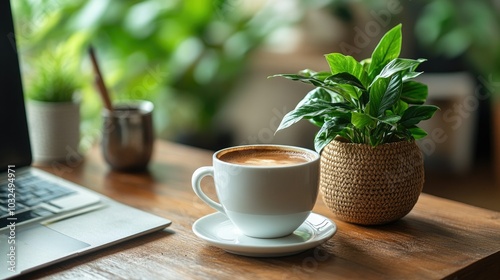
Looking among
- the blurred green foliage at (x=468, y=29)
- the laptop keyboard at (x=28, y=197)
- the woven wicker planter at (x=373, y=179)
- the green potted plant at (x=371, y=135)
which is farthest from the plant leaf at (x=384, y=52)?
the blurred green foliage at (x=468, y=29)

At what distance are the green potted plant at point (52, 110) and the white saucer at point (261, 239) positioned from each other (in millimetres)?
489

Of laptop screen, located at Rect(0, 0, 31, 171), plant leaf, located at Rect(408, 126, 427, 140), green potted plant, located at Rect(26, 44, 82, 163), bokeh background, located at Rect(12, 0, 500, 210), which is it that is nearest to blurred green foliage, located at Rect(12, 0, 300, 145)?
bokeh background, located at Rect(12, 0, 500, 210)

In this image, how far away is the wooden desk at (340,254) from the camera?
752mm

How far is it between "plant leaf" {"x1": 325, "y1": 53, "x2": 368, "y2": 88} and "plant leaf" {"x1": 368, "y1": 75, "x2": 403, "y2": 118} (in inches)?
1.3

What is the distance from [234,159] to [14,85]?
1.43 ft

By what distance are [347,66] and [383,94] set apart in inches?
2.6

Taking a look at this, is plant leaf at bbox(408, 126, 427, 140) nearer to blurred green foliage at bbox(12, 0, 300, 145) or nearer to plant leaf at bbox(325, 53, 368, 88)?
plant leaf at bbox(325, 53, 368, 88)

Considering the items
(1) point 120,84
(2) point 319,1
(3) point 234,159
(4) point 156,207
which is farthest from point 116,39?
(3) point 234,159

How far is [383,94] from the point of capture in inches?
33.0

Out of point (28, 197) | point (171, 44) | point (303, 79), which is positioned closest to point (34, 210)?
point (28, 197)

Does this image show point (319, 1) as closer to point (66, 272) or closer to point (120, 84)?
point (120, 84)

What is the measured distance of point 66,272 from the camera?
762 mm

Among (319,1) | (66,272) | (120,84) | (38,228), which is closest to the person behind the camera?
(66,272)

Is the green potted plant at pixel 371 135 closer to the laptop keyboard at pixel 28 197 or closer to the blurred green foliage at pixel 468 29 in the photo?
the laptop keyboard at pixel 28 197
